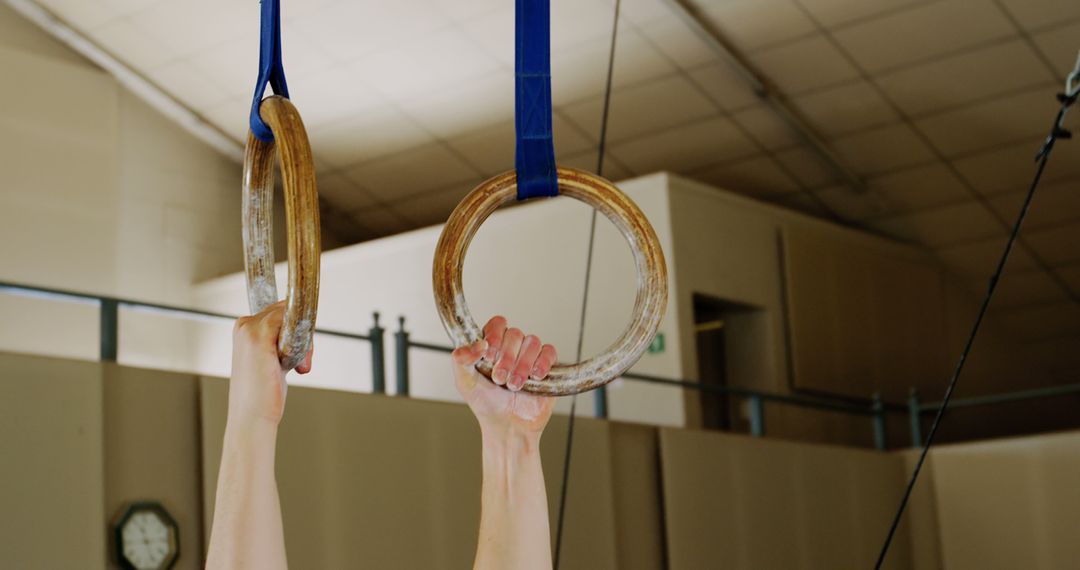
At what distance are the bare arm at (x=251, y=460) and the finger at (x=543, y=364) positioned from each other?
29 centimetres

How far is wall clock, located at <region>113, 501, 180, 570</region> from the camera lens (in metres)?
5.41

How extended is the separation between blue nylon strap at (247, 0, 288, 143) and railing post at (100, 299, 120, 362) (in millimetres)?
4104

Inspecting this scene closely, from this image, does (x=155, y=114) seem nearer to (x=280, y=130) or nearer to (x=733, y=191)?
(x=733, y=191)

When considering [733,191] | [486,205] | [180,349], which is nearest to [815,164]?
[733,191]

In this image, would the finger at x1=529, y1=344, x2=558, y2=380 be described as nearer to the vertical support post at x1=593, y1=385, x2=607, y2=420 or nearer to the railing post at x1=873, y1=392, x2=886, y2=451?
the vertical support post at x1=593, y1=385, x2=607, y2=420

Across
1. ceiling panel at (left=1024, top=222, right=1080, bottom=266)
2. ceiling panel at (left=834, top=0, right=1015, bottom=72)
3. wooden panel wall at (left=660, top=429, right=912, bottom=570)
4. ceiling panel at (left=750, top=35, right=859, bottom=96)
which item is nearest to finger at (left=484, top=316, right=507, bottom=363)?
wooden panel wall at (left=660, top=429, right=912, bottom=570)

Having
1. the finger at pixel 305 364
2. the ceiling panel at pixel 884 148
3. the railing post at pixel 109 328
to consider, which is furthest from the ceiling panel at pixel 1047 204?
the finger at pixel 305 364

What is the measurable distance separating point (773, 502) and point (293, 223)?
707 centimetres

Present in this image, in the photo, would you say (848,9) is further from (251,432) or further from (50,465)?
(251,432)

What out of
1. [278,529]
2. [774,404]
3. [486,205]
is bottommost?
[278,529]

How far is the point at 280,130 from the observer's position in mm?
1671

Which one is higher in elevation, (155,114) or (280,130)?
(155,114)

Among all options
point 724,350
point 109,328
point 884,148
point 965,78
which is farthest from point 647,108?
point 109,328

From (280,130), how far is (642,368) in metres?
7.42
